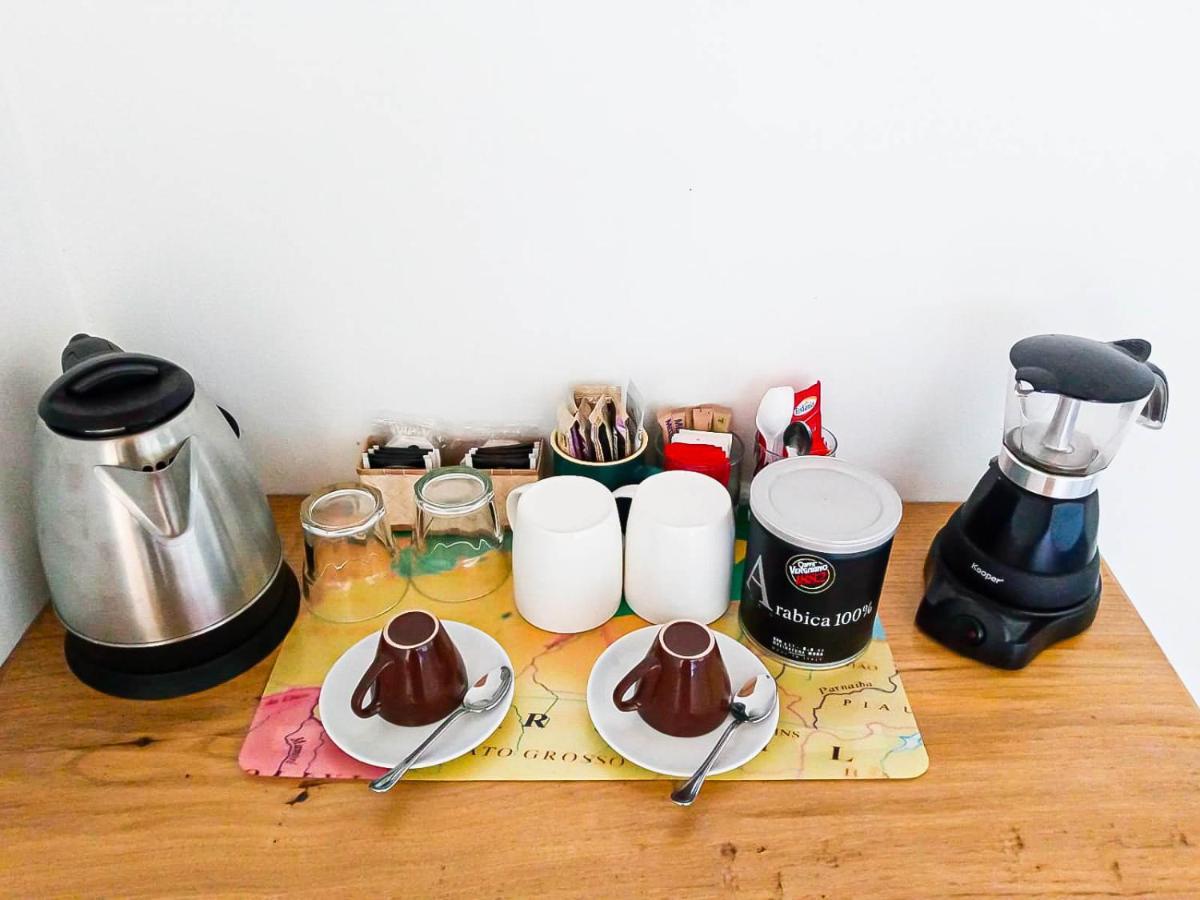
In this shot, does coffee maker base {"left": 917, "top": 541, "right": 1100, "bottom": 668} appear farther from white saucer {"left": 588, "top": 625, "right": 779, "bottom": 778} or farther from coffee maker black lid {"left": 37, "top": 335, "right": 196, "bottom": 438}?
coffee maker black lid {"left": 37, "top": 335, "right": 196, "bottom": 438}

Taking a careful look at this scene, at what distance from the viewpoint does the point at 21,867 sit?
0.64 meters

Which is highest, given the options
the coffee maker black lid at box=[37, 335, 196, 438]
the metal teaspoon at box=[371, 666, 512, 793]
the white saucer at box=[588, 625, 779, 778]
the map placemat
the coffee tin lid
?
the coffee maker black lid at box=[37, 335, 196, 438]

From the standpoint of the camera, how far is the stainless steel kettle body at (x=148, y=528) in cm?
69

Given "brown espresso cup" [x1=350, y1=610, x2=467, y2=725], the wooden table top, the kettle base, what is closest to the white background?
the kettle base

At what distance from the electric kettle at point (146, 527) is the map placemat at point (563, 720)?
7cm

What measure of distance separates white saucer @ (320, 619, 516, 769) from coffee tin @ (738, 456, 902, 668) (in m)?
0.25

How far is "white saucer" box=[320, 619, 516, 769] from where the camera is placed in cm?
70

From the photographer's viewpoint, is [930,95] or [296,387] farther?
[296,387]

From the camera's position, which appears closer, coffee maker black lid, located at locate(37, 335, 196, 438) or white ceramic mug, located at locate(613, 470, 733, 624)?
coffee maker black lid, located at locate(37, 335, 196, 438)

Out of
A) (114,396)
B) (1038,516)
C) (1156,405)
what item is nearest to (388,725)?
(114,396)

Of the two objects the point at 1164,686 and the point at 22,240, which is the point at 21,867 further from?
the point at 1164,686

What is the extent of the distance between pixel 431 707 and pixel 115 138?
0.59 meters

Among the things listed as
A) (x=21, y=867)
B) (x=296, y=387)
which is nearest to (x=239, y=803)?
(x=21, y=867)

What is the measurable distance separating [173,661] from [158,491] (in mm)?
169
